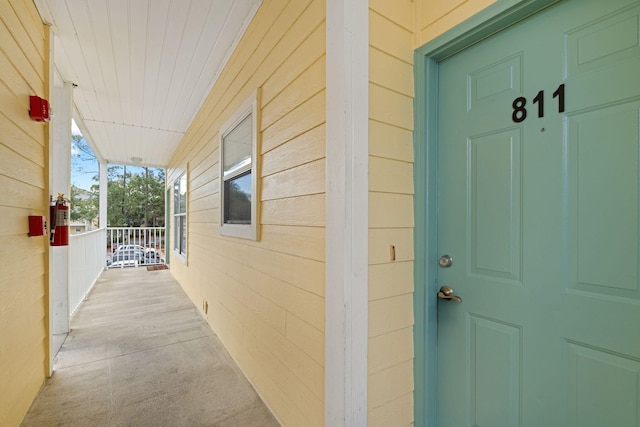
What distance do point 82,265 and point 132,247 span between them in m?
3.75

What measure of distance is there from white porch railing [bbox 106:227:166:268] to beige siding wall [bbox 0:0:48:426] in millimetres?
6040

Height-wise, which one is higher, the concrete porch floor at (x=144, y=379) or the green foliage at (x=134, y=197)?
the green foliage at (x=134, y=197)

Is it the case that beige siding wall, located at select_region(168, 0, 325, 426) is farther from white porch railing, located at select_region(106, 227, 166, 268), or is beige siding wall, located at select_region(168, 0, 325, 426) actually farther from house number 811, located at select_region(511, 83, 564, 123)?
white porch railing, located at select_region(106, 227, 166, 268)

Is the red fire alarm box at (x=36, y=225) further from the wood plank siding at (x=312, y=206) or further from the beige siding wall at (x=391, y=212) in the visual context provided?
the beige siding wall at (x=391, y=212)

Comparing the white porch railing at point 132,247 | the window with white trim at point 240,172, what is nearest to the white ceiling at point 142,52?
the window with white trim at point 240,172

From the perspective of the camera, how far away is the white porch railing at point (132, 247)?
7.43 meters

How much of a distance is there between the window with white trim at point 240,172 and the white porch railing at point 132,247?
617 cm

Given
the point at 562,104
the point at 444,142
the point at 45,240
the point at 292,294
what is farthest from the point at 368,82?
the point at 45,240

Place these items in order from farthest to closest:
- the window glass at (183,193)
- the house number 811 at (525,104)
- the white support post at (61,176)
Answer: the window glass at (183,193)
the white support post at (61,176)
the house number 811 at (525,104)

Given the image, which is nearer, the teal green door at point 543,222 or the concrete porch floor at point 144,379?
the teal green door at point 543,222

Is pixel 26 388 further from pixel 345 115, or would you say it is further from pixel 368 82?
pixel 368 82

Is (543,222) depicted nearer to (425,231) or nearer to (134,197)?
(425,231)

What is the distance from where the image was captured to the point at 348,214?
1.19 metres

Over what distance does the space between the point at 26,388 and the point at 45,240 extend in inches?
38.6
